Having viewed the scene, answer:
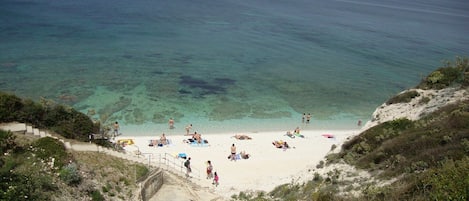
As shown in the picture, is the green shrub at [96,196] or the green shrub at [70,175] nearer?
the green shrub at [70,175]

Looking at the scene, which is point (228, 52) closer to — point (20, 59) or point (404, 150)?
point (20, 59)

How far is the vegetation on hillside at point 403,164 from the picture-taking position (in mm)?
12422

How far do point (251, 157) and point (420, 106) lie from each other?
13823 mm

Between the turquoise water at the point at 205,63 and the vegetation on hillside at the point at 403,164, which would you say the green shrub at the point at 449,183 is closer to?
the vegetation on hillside at the point at 403,164

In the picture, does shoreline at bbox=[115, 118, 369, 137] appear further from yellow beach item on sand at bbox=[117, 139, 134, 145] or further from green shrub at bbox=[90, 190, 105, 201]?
green shrub at bbox=[90, 190, 105, 201]

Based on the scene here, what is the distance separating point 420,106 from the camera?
25.5 m

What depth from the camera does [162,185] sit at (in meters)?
21.3

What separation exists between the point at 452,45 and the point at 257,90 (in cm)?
6334

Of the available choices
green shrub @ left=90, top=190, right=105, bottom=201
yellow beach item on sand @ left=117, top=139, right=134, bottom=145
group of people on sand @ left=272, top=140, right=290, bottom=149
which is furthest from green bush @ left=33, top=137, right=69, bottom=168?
group of people on sand @ left=272, top=140, right=290, bottom=149

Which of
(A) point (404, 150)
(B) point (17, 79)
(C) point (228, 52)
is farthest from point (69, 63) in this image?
(A) point (404, 150)

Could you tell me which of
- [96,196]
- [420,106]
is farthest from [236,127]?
[96,196]

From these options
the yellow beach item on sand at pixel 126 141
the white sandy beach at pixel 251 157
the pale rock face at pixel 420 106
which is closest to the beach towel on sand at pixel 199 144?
the white sandy beach at pixel 251 157

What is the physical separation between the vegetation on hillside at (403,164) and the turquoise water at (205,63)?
1582 cm

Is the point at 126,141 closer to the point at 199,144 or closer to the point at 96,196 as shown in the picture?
the point at 199,144
